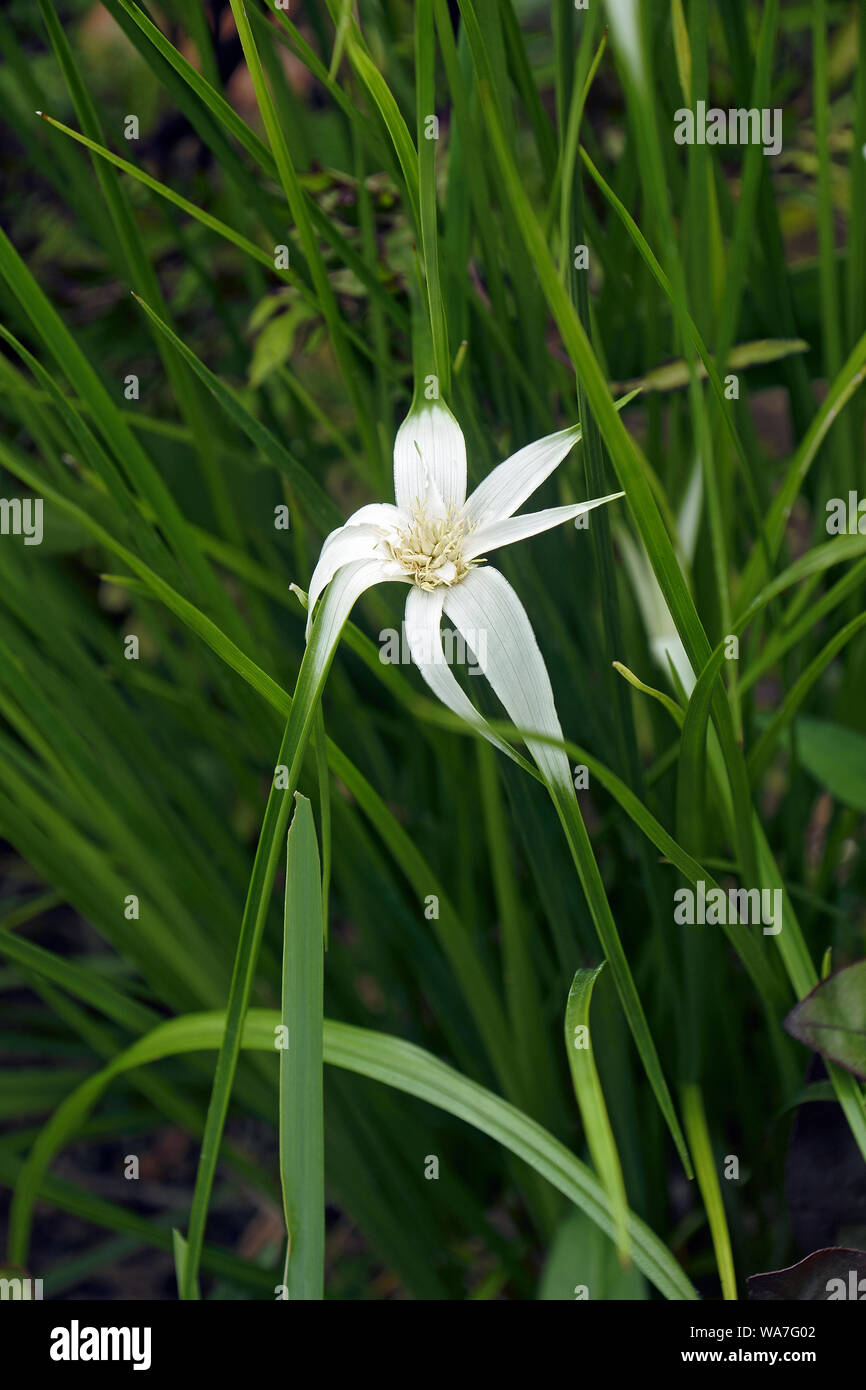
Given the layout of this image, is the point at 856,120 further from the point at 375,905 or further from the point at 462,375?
the point at 375,905

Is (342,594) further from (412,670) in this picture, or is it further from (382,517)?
(412,670)

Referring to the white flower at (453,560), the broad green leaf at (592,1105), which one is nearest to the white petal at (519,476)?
the white flower at (453,560)

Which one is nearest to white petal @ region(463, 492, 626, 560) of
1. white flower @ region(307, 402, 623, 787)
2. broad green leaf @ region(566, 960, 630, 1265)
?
white flower @ region(307, 402, 623, 787)

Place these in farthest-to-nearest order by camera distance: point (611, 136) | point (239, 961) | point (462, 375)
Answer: point (611, 136)
point (462, 375)
point (239, 961)

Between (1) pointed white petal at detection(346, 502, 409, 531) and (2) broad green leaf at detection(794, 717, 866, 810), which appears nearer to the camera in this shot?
(1) pointed white petal at detection(346, 502, 409, 531)

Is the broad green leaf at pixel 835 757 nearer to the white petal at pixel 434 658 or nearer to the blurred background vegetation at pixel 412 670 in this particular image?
the blurred background vegetation at pixel 412 670

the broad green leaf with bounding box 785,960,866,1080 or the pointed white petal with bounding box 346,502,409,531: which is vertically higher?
the pointed white petal with bounding box 346,502,409,531

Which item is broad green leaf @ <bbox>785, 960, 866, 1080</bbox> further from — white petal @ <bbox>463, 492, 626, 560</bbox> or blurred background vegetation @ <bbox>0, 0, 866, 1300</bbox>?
white petal @ <bbox>463, 492, 626, 560</bbox>

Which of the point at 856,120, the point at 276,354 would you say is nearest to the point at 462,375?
the point at 276,354
